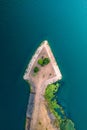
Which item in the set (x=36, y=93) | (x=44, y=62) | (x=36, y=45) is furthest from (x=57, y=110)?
(x=36, y=45)

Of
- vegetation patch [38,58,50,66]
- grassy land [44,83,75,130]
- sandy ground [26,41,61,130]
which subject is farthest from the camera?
vegetation patch [38,58,50,66]

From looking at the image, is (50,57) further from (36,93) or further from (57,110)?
(57,110)

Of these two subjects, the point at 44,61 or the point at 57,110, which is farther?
the point at 44,61

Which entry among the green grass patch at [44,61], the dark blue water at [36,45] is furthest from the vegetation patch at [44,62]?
the dark blue water at [36,45]

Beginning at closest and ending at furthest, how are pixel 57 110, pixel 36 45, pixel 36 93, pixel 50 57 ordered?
pixel 57 110, pixel 36 93, pixel 50 57, pixel 36 45

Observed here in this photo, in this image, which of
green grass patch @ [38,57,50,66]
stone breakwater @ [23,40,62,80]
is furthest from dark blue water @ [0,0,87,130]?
green grass patch @ [38,57,50,66]

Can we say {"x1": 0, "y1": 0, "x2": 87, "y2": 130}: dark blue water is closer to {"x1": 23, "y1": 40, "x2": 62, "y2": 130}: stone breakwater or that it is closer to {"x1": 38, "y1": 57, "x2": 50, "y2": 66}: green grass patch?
{"x1": 23, "y1": 40, "x2": 62, "y2": 130}: stone breakwater
